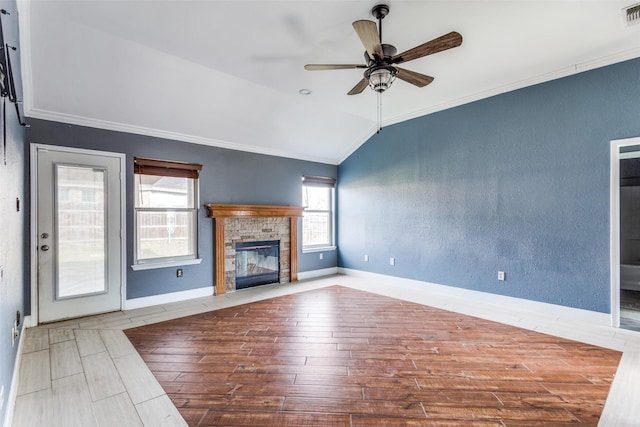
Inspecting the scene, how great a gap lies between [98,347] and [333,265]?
4.48m

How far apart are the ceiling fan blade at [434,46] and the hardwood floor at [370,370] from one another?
261 centimetres

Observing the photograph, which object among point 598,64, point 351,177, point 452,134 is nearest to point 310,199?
point 351,177

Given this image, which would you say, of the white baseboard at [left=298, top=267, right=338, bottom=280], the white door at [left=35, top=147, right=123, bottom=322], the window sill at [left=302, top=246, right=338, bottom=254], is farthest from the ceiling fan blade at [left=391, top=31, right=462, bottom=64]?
the white baseboard at [left=298, top=267, right=338, bottom=280]

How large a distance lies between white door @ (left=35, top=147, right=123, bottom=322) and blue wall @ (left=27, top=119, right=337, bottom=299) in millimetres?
144

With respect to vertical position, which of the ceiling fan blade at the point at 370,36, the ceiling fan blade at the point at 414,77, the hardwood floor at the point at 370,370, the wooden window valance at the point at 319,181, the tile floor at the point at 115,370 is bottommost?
the hardwood floor at the point at 370,370

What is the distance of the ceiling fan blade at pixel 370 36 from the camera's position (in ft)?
7.32

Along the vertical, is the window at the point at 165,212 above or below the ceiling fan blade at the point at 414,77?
below

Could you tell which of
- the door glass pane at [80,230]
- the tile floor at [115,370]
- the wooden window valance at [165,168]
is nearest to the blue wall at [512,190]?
the tile floor at [115,370]

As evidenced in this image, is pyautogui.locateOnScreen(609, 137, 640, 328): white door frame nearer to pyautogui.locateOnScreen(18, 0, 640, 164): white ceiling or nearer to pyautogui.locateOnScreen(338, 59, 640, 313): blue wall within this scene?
pyautogui.locateOnScreen(338, 59, 640, 313): blue wall

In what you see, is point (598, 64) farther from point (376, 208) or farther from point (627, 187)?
point (376, 208)

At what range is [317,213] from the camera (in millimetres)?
6648

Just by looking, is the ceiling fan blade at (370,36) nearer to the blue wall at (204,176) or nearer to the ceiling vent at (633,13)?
the ceiling vent at (633,13)

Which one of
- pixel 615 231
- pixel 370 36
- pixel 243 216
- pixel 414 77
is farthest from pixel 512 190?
pixel 243 216

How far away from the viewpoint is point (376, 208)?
5.97 m
